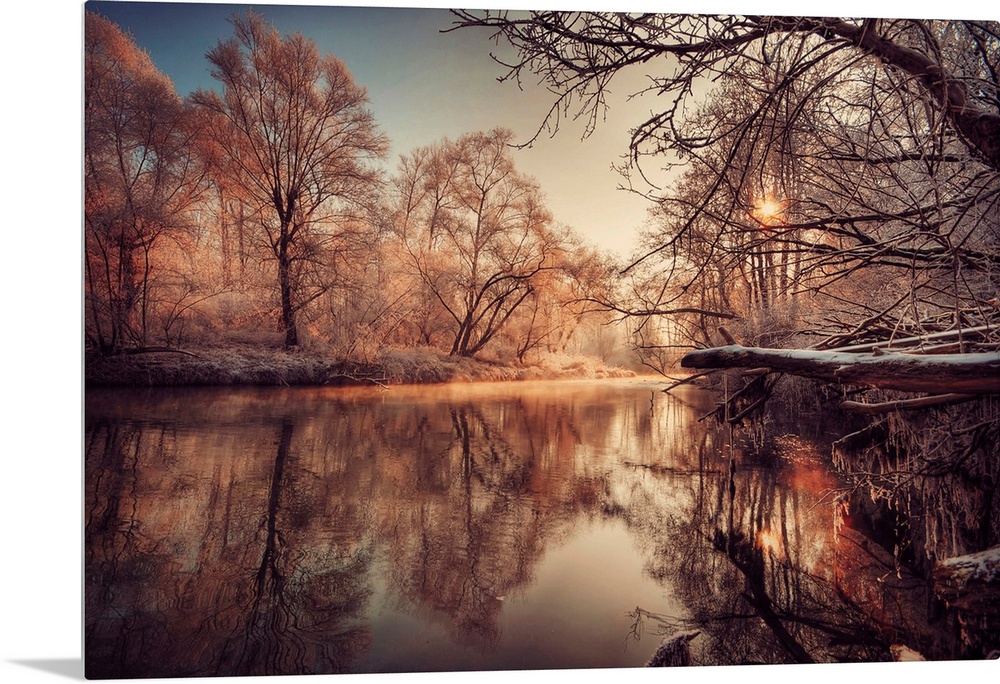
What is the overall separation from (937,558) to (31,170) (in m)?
4.40

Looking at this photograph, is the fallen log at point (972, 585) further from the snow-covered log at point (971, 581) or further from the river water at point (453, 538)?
the river water at point (453, 538)

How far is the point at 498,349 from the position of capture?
3.24 metres

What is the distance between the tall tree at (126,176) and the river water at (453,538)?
15.9 inches

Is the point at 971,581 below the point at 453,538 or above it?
below

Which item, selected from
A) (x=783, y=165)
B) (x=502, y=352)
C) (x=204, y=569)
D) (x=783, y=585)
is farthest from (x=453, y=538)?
(x=783, y=165)

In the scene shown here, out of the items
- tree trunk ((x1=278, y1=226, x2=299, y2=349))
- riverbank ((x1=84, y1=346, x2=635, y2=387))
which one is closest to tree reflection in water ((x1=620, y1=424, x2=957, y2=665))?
riverbank ((x1=84, y1=346, x2=635, y2=387))

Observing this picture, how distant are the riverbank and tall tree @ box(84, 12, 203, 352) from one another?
122 millimetres

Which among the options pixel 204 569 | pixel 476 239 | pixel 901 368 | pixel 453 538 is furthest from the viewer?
pixel 476 239

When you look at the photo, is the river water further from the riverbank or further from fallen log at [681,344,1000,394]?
fallen log at [681,344,1000,394]

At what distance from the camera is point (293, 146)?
3098 mm

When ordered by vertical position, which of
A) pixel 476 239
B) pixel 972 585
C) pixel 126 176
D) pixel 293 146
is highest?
pixel 293 146

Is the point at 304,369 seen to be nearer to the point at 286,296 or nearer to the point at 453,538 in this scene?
the point at 286,296

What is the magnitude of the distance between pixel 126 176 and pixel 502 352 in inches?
74.3

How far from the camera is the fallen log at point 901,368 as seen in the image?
220 cm
